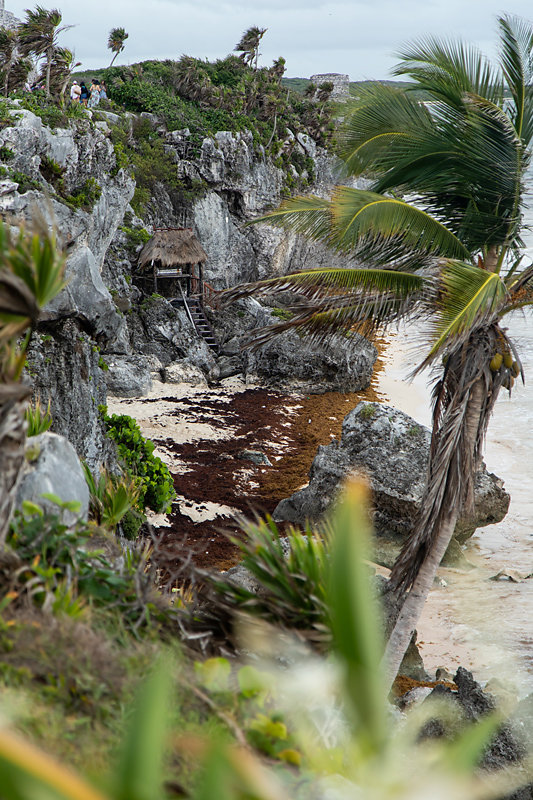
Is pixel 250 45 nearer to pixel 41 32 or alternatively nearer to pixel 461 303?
pixel 41 32

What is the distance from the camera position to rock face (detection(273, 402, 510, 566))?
11891 millimetres

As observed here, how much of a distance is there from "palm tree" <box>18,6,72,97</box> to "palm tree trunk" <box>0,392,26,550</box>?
1925 cm

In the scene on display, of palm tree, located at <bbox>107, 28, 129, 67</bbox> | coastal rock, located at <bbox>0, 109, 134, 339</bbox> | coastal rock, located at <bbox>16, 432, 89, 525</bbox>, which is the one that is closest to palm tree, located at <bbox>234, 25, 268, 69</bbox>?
palm tree, located at <bbox>107, 28, 129, 67</bbox>

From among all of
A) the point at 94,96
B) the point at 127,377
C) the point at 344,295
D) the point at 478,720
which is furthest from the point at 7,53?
the point at 478,720

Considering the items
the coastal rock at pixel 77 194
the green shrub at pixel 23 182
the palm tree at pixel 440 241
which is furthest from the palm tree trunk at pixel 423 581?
the green shrub at pixel 23 182

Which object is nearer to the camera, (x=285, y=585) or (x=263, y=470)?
(x=285, y=585)

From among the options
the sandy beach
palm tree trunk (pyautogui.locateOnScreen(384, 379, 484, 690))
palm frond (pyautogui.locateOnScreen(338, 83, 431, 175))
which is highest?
palm frond (pyautogui.locateOnScreen(338, 83, 431, 175))

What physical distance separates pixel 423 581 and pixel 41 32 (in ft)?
65.7

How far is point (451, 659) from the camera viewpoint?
899cm

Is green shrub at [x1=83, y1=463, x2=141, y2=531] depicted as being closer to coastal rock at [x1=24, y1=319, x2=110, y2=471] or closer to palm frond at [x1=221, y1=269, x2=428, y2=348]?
palm frond at [x1=221, y1=269, x2=428, y2=348]

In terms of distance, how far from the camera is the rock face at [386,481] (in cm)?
1189

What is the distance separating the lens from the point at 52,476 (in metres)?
4.57

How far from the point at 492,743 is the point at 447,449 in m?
2.82

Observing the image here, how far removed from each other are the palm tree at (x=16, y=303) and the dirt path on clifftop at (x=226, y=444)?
281 inches
